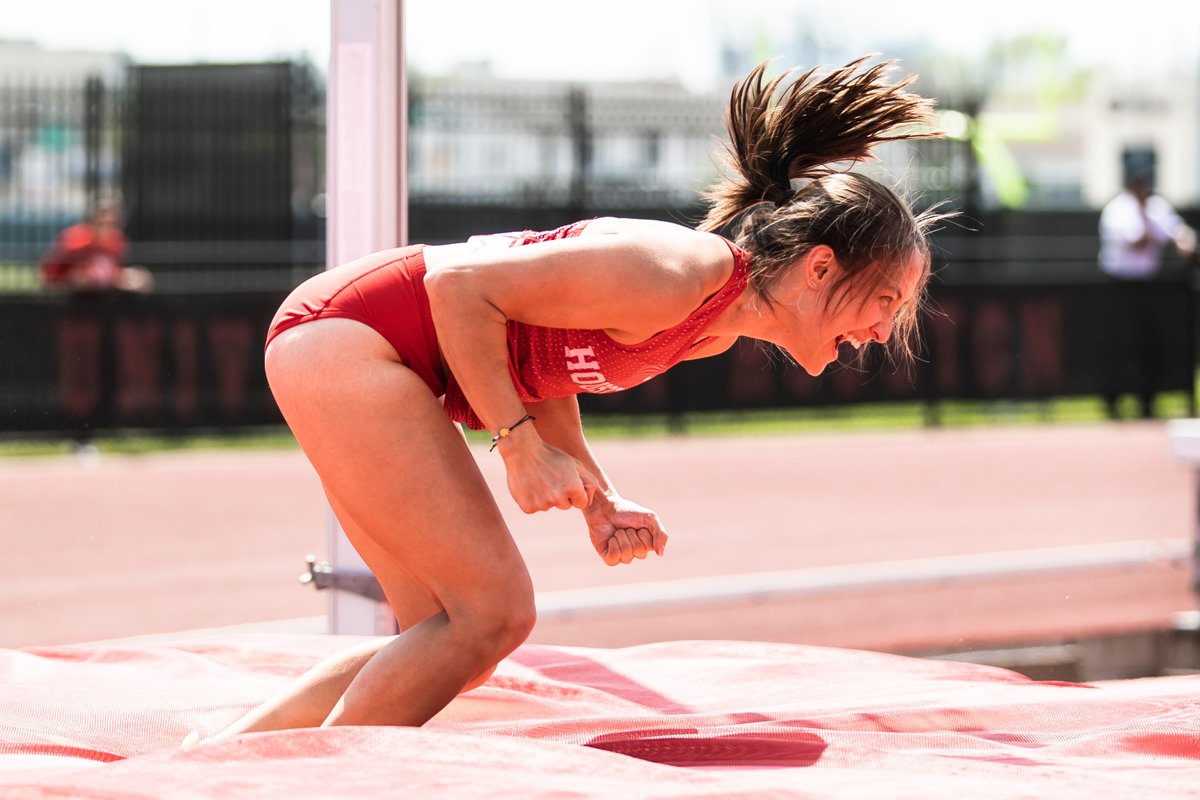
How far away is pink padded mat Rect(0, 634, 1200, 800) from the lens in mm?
2199

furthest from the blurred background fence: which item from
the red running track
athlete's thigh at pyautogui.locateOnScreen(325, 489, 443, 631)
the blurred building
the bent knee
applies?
the blurred building

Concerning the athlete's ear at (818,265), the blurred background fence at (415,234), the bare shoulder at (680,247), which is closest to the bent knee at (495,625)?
the bare shoulder at (680,247)

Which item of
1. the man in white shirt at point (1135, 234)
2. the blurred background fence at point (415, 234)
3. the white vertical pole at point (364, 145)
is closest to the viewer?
the white vertical pole at point (364, 145)

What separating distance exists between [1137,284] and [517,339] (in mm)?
11320

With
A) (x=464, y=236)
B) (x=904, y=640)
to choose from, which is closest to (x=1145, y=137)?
(x=464, y=236)

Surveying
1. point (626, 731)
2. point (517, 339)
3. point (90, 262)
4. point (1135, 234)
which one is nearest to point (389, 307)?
point (517, 339)

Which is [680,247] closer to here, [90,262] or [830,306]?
[830,306]

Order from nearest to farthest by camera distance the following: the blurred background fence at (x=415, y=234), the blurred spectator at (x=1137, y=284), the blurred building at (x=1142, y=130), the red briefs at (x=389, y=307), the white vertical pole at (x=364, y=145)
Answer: the red briefs at (x=389, y=307) < the white vertical pole at (x=364, y=145) < the blurred background fence at (x=415, y=234) < the blurred spectator at (x=1137, y=284) < the blurred building at (x=1142, y=130)

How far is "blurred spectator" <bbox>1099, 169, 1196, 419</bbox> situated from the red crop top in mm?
10959

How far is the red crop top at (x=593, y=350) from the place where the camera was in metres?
2.66

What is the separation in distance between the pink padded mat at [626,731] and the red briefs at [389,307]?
27.4 inches

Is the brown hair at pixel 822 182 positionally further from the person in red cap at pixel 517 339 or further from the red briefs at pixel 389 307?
the red briefs at pixel 389 307

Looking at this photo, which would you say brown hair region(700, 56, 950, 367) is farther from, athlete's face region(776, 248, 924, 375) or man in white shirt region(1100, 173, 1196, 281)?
man in white shirt region(1100, 173, 1196, 281)

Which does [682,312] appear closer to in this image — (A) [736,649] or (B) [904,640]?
(A) [736,649]
